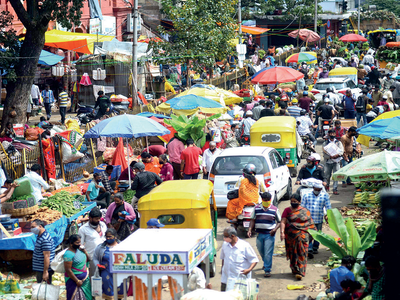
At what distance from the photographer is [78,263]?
285 inches

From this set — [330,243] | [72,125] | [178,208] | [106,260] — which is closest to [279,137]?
[330,243]

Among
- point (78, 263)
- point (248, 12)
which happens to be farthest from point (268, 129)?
point (248, 12)

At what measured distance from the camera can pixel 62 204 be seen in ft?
35.4

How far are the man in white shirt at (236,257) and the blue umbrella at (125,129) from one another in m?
5.21

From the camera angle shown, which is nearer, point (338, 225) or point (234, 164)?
point (338, 225)

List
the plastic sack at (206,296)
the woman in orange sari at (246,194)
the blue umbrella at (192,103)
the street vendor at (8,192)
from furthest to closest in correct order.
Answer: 1. the blue umbrella at (192,103)
2. the woman in orange sari at (246,194)
3. the street vendor at (8,192)
4. the plastic sack at (206,296)

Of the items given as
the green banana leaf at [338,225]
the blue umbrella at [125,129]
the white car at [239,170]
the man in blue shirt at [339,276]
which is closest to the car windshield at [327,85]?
the white car at [239,170]

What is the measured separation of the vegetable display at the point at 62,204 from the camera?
35.0 feet

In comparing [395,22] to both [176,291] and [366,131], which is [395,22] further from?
[176,291]

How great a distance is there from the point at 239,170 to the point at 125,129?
2741 millimetres

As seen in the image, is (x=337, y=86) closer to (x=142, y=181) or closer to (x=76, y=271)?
(x=142, y=181)

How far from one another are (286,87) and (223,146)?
38.1ft

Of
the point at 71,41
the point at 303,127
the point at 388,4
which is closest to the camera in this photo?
the point at 303,127

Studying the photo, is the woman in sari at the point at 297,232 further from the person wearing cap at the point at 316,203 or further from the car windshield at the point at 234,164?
the car windshield at the point at 234,164
